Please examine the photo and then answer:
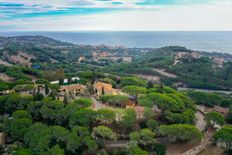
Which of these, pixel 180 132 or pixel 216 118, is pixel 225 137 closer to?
pixel 180 132

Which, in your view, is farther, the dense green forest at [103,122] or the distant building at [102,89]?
the distant building at [102,89]

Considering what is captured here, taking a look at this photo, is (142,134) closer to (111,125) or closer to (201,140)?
(111,125)

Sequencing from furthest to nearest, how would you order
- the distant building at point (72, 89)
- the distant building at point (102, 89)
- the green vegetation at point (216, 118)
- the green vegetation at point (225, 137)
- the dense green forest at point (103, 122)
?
the distant building at point (72, 89) < the distant building at point (102, 89) < the green vegetation at point (216, 118) < the green vegetation at point (225, 137) < the dense green forest at point (103, 122)

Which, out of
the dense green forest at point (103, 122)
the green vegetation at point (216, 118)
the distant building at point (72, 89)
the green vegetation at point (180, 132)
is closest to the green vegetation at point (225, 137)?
the dense green forest at point (103, 122)

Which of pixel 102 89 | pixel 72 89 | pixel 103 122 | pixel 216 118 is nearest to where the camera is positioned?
pixel 103 122

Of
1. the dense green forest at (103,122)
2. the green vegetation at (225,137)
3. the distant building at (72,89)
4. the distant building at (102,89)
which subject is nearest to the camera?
the dense green forest at (103,122)

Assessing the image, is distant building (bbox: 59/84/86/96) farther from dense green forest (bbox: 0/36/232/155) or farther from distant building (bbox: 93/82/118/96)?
distant building (bbox: 93/82/118/96)

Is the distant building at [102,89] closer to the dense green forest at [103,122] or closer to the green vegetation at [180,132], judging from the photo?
the dense green forest at [103,122]

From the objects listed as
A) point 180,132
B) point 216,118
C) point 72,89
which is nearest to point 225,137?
point 180,132

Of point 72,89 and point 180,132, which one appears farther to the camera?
point 72,89

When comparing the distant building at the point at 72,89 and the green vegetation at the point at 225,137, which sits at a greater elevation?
the distant building at the point at 72,89

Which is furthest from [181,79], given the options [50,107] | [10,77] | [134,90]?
[50,107]

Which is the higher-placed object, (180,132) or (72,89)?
(72,89)
